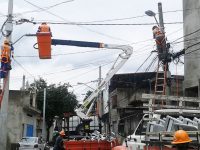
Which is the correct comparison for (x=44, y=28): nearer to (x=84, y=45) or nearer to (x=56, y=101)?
(x=84, y=45)

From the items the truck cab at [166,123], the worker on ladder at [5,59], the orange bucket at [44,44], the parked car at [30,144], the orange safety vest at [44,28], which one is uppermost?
the orange safety vest at [44,28]

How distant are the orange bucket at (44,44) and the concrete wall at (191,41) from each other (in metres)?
10.8

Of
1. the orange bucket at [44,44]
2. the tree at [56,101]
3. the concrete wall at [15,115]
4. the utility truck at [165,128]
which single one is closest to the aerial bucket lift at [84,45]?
the orange bucket at [44,44]

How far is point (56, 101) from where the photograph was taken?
54.9 metres

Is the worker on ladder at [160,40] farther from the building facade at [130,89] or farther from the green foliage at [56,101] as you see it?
the green foliage at [56,101]

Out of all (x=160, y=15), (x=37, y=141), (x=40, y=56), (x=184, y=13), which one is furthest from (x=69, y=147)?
(x=37, y=141)

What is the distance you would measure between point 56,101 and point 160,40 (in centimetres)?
3683

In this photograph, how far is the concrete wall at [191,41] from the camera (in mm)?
22641

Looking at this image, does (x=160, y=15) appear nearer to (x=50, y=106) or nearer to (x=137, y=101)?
(x=137, y=101)

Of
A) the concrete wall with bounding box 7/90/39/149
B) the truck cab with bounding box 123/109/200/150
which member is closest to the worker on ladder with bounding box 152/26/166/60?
the truck cab with bounding box 123/109/200/150

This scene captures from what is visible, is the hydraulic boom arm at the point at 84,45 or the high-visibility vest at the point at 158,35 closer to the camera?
the hydraulic boom arm at the point at 84,45

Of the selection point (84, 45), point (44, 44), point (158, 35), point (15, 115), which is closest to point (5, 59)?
point (44, 44)

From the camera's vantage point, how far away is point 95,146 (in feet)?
51.5

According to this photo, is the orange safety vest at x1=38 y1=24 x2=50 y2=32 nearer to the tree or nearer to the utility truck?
the utility truck
